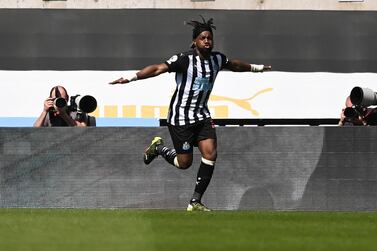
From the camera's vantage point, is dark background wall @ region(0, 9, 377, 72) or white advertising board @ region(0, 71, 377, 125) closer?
white advertising board @ region(0, 71, 377, 125)

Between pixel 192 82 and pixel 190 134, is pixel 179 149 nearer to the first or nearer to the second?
pixel 190 134

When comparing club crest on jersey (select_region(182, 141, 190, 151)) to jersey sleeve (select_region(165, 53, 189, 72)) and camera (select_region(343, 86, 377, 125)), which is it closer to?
jersey sleeve (select_region(165, 53, 189, 72))

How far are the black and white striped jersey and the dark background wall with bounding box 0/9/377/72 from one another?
1599cm

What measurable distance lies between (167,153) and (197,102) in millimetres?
782

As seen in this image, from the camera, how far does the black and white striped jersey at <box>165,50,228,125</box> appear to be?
42.1ft

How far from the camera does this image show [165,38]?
95.8ft

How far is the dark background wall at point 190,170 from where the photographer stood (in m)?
14.1

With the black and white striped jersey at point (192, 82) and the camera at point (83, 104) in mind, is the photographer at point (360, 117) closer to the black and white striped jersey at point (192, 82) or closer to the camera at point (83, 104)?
the black and white striped jersey at point (192, 82)

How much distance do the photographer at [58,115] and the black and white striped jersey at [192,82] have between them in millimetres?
A: 2106

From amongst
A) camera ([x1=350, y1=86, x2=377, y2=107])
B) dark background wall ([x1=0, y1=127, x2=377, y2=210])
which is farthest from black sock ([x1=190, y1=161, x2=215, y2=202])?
camera ([x1=350, y1=86, x2=377, y2=107])

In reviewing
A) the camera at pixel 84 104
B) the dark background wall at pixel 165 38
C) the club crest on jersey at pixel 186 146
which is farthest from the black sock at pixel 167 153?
the dark background wall at pixel 165 38

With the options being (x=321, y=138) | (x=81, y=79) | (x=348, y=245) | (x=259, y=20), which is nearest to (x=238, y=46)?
(x=259, y=20)

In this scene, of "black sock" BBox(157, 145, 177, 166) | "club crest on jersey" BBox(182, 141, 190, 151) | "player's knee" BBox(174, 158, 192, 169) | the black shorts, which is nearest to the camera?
the black shorts

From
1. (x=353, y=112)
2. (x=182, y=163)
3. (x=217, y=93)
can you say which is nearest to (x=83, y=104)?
(x=182, y=163)
